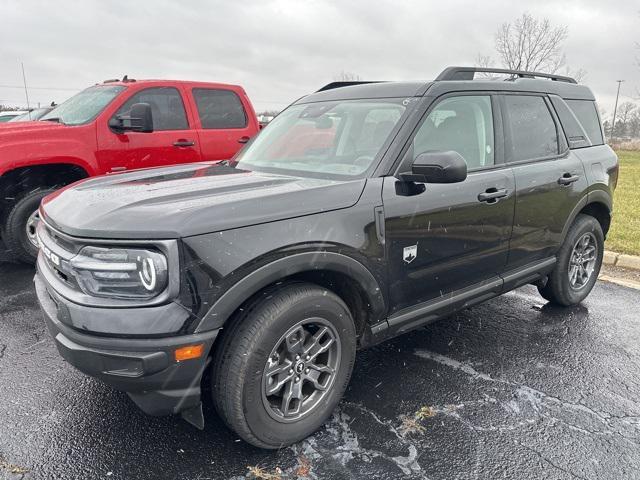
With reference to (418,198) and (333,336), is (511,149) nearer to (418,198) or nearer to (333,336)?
(418,198)

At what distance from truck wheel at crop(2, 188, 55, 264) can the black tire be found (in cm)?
499

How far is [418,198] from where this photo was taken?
2867mm

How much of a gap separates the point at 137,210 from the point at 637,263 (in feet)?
18.8

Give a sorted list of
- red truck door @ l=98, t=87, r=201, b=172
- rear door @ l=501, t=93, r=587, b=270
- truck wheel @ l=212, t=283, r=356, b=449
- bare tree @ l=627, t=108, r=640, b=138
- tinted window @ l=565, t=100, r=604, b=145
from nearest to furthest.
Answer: truck wheel @ l=212, t=283, r=356, b=449
rear door @ l=501, t=93, r=587, b=270
tinted window @ l=565, t=100, r=604, b=145
red truck door @ l=98, t=87, r=201, b=172
bare tree @ l=627, t=108, r=640, b=138

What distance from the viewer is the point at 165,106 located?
6266 mm

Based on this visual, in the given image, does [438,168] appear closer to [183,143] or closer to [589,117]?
[589,117]

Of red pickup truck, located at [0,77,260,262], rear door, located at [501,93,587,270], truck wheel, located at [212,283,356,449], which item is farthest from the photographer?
red pickup truck, located at [0,77,260,262]

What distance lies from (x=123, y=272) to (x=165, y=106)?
4.65m

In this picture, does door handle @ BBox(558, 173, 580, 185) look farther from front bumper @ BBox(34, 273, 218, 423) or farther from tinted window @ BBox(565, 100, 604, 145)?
front bumper @ BBox(34, 273, 218, 423)

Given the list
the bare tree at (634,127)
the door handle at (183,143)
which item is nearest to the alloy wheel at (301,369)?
the door handle at (183,143)

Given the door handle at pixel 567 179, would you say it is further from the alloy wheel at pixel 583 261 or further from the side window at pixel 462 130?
the side window at pixel 462 130

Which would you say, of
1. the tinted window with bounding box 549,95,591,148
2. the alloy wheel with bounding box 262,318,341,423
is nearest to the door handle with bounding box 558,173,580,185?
the tinted window with bounding box 549,95,591,148

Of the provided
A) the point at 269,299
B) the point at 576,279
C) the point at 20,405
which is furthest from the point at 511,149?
the point at 20,405

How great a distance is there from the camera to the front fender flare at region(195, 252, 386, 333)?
217 centimetres
